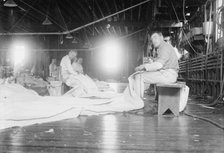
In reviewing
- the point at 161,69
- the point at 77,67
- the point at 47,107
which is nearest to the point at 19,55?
→ the point at 77,67

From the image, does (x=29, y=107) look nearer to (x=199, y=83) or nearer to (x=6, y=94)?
(x=6, y=94)

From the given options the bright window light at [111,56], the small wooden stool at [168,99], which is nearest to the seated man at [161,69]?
the small wooden stool at [168,99]

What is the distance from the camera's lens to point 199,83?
816cm

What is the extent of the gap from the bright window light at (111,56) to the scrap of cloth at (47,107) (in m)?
17.4

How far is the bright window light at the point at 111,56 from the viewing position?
2211cm

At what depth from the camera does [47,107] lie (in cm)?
358

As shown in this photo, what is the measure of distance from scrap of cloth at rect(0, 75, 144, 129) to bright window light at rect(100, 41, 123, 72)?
1736 cm

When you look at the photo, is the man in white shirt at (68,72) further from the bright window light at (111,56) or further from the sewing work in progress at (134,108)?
the bright window light at (111,56)

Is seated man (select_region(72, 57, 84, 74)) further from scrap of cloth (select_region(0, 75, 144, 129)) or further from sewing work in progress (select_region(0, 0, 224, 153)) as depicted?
scrap of cloth (select_region(0, 75, 144, 129))

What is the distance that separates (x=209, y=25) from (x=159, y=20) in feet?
10.2

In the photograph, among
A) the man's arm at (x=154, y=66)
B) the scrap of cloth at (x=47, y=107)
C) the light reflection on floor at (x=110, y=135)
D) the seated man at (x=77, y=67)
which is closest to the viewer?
the light reflection on floor at (x=110, y=135)

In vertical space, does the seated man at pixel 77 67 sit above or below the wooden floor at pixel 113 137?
above

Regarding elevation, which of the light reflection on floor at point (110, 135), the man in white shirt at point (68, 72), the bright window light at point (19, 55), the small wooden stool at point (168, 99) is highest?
the bright window light at point (19, 55)

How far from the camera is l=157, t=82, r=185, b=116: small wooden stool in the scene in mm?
3939
